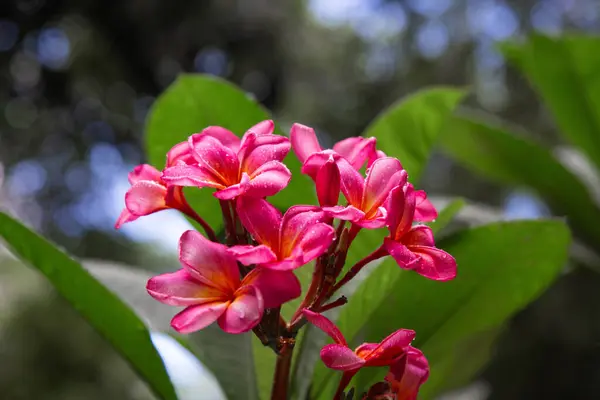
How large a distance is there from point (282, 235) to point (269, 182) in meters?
0.04

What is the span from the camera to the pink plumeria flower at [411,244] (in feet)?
1.27

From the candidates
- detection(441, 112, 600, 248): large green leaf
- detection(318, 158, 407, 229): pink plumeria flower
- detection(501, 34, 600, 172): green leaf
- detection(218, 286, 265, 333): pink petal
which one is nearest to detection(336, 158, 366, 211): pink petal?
detection(318, 158, 407, 229): pink plumeria flower

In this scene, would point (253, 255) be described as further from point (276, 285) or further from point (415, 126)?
point (415, 126)

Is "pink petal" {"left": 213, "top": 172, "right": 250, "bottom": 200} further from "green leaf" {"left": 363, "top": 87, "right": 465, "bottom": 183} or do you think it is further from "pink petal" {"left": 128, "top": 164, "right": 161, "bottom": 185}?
"green leaf" {"left": 363, "top": 87, "right": 465, "bottom": 183}

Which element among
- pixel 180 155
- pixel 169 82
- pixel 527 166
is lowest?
pixel 169 82

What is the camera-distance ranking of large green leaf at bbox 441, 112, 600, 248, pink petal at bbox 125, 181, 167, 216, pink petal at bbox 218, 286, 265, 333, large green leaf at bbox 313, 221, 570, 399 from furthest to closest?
large green leaf at bbox 441, 112, 600, 248
large green leaf at bbox 313, 221, 570, 399
pink petal at bbox 125, 181, 167, 216
pink petal at bbox 218, 286, 265, 333

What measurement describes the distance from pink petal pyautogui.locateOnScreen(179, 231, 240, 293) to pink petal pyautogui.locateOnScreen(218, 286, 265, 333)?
21mm

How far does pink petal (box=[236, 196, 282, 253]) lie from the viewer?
388 mm

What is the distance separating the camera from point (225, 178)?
1.41ft

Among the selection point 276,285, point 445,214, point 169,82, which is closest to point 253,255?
point 276,285

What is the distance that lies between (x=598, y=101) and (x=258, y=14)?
3.06 m

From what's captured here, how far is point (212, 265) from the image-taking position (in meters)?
0.38

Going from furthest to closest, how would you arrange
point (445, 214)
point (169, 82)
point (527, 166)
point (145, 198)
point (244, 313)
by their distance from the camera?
1. point (169, 82)
2. point (527, 166)
3. point (445, 214)
4. point (145, 198)
5. point (244, 313)

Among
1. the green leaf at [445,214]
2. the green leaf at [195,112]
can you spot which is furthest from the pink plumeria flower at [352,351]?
the green leaf at [195,112]
